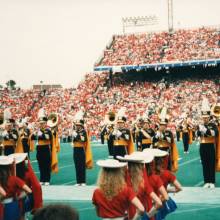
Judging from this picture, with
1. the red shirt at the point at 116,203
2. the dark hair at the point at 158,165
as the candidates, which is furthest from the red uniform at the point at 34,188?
the dark hair at the point at 158,165

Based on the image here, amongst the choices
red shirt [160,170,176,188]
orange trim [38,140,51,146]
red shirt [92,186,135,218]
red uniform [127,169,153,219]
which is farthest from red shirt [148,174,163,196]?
orange trim [38,140,51,146]

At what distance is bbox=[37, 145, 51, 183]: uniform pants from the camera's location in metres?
11.9

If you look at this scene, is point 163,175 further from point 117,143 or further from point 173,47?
point 173,47

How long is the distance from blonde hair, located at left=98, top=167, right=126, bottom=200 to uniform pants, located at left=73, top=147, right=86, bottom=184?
7242 millimetres

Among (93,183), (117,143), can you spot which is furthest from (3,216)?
(117,143)

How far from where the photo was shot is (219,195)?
373 inches

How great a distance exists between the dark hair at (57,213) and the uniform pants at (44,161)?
946 cm

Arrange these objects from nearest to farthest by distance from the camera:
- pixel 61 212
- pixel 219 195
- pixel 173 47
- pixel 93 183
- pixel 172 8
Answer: pixel 61 212 < pixel 219 195 < pixel 93 183 < pixel 173 47 < pixel 172 8

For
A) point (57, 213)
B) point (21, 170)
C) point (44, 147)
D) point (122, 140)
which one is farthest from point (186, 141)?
point (57, 213)

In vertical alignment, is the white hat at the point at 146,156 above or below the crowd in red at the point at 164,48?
below

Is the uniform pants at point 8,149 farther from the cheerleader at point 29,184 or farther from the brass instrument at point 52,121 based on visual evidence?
the cheerleader at point 29,184

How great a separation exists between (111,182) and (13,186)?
1.19m

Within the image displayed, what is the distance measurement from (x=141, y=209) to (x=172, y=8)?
3994 centimetres

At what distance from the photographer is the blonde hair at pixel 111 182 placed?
4.32 meters
